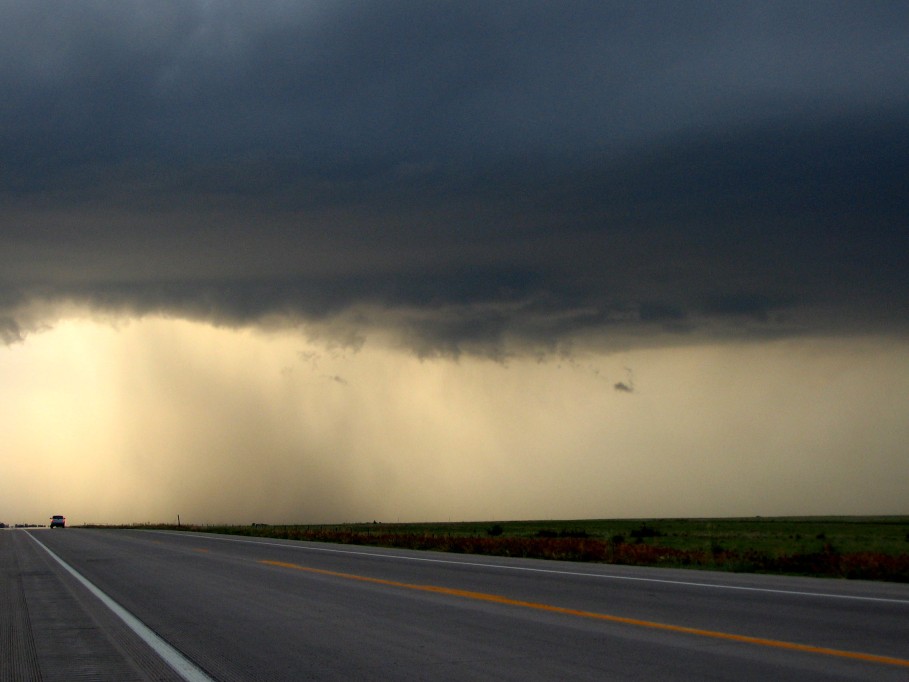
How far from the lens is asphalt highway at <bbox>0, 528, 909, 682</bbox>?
9352 millimetres

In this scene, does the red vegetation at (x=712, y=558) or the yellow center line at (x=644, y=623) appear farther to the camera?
the red vegetation at (x=712, y=558)

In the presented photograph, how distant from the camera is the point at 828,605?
1412 cm

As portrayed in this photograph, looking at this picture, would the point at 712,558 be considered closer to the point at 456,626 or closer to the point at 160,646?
the point at 456,626

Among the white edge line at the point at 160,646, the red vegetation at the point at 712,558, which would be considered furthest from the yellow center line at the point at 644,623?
the red vegetation at the point at 712,558

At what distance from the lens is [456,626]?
1230 cm

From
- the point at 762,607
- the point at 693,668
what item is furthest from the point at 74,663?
the point at 762,607

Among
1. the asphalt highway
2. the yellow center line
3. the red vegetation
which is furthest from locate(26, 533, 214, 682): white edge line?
the red vegetation

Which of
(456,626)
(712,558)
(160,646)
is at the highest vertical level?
(712,558)

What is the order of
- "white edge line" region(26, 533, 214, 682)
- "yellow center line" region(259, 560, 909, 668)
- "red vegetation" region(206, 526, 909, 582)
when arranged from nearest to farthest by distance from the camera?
"white edge line" region(26, 533, 214, 682), "yellow center line" region(259, 560, 909, 668), "red vegetation" region(206, 526, 909, 582)

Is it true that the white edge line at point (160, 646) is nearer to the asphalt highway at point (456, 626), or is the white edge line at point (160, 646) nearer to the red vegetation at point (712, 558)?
the asphalt highway at point (456, 626)

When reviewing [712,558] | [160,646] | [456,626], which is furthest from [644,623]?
[712,558]

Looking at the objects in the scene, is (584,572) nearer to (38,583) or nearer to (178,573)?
(178,573)

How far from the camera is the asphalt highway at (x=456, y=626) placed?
30.7ft

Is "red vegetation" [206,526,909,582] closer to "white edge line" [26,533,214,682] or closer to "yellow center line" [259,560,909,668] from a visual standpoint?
"yellow center line" [259,560,909,668]
